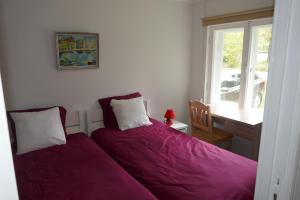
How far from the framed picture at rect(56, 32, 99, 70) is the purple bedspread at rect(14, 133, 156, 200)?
3.22ft

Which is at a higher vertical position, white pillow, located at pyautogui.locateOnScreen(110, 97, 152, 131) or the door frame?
the door frame

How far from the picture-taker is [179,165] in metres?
1.87

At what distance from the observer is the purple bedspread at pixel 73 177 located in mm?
1475

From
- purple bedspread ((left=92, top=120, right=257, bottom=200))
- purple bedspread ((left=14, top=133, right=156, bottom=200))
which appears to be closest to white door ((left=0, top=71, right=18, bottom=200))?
purple bedspread ((left=14, top=133, right=156, bottom=200))

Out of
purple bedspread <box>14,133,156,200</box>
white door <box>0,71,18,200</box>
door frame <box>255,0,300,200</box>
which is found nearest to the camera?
white door <box>0,71,18,200</box>

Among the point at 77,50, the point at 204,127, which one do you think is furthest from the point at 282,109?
the point at 77,50

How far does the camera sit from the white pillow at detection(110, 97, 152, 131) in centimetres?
270

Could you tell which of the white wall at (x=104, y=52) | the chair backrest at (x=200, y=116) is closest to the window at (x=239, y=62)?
the white wall at (x=104, y=52)

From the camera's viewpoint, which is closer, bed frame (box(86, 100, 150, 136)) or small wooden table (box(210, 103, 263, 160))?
small wooden table (box(210, 103, 263, 160))

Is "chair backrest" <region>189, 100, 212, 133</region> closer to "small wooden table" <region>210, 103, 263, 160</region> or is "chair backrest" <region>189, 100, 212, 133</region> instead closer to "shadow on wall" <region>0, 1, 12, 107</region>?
"small wooden table" <region>210, 103, 263, 160</region>

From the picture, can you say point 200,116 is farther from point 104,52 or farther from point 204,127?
point 104,52

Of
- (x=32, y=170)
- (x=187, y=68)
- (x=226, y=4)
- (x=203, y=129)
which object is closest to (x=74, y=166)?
(x=32, y=170)

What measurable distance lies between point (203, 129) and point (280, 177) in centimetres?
223

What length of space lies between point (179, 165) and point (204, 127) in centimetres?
114
